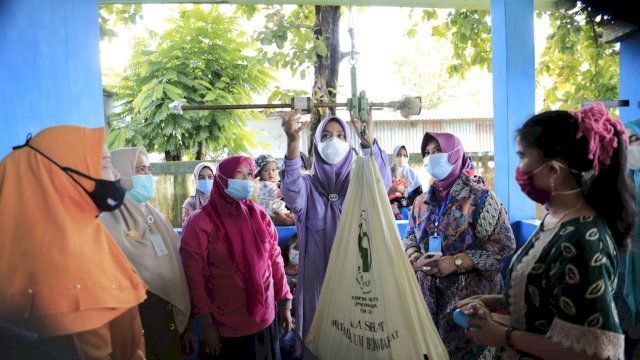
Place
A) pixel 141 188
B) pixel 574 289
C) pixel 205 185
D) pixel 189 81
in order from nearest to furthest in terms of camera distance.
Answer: pixel 574 289
pixel 141 188
pixel 205 185
pixel 189 81

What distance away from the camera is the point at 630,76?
3.96m

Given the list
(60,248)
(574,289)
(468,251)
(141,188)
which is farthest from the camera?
(468,251)

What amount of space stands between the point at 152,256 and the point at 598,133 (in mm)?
1557

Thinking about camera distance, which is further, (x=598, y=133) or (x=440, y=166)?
(x=440, y=166)

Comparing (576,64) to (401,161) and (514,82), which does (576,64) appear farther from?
(514,82)

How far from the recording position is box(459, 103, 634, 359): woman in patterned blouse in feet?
3.99

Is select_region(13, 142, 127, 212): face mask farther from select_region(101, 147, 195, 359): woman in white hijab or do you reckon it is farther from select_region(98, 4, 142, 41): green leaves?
select_region(98, 4, 142, 41): green leaves

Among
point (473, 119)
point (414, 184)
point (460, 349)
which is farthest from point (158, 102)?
point (473, 119)

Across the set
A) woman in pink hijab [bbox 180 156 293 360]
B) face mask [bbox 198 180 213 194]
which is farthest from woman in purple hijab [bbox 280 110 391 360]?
face mask [bbox 198 180 213 194]

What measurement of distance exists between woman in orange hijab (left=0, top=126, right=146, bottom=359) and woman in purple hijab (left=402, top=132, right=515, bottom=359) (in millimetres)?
1335

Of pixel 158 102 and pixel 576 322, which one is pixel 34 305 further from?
pixel 158 102

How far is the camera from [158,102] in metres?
6.22

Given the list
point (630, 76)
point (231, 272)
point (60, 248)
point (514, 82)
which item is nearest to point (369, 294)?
point (231, 272)

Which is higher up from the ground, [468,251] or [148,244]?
[148,244]
